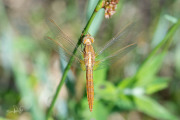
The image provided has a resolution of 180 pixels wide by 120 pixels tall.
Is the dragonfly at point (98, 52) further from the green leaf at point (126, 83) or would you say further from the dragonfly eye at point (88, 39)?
the green leaf at point (126, 83)

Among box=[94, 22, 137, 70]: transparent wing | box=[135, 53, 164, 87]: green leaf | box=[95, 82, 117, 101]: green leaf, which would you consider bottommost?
box=[95, 82, 117, 101]: green leaf

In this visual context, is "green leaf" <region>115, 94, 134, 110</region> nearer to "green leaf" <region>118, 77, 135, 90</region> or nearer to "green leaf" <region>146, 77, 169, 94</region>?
"green leaf" <region>118, 77, 135, 90</region>

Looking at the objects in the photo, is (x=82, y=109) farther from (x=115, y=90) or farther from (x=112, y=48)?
(x=112, y=48)

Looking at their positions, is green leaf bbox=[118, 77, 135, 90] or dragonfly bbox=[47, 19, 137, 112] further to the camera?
green leaf bbox=[118, 77, 135, 90]

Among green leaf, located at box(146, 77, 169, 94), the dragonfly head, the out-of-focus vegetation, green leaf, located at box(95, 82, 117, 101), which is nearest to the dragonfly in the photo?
the dragonfly head

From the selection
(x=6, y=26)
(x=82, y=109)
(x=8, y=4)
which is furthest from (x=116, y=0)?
(x=8, y=4)

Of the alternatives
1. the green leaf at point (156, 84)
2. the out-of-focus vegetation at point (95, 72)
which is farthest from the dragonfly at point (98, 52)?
the green leaf at point (156, 84)

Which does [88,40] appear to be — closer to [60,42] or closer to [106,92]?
[60,42]

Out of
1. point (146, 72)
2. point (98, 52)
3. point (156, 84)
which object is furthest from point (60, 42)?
point (156, 84)
